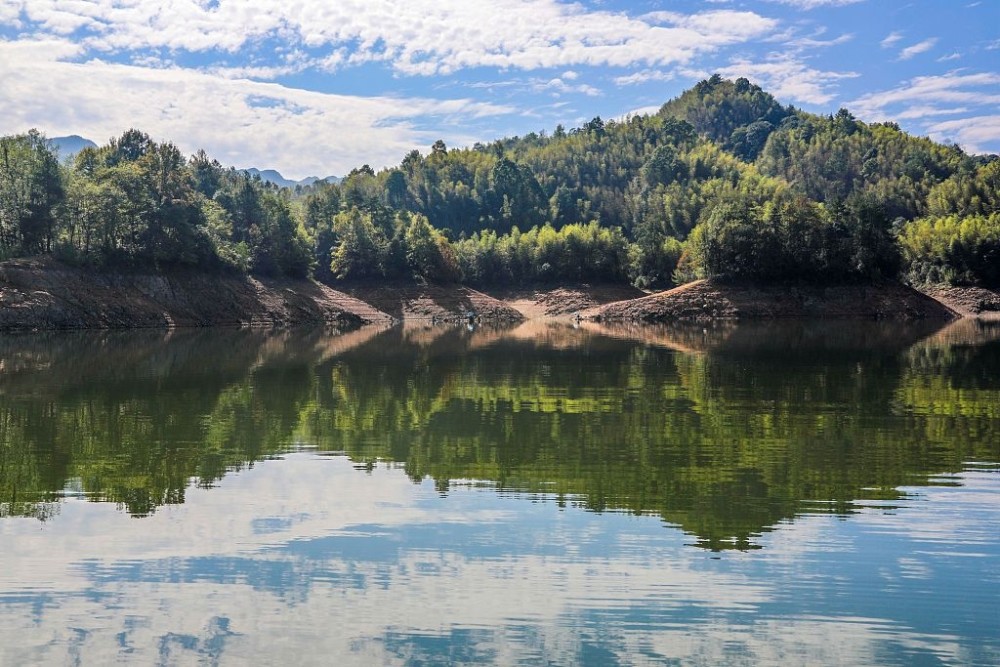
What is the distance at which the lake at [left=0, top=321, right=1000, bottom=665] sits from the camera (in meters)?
9.89

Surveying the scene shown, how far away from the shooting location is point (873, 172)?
182 metres

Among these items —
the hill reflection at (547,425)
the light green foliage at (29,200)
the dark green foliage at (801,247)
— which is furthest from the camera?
the dark green foliage at (801,247)

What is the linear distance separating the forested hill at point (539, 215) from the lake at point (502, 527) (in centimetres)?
6320

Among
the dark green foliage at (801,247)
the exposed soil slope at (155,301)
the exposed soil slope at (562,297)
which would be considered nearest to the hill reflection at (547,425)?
the exposed soil slope at (155,301)

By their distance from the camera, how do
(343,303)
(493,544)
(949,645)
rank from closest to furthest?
(949,645) < (493,544) < (343,303)

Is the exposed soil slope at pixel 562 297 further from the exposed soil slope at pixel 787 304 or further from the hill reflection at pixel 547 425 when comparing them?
the hill reflection at pixel 547 425

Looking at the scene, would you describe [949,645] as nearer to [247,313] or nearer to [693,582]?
[693,582]

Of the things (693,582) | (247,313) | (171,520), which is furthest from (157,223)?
(693,582)

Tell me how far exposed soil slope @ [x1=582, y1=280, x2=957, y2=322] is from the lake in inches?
2801

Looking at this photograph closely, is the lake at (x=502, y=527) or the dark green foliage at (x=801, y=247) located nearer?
the lake at (x=502, y=527)

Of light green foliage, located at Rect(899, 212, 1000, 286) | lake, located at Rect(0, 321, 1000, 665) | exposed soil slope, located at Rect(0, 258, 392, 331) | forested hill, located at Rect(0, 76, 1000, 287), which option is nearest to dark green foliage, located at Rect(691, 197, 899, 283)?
forested hill, located at Rect(0, 76, 1000, 287)

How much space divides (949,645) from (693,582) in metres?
2.96

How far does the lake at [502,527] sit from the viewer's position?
9891 millimetres

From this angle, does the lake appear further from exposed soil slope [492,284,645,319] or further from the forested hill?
exposed soil slope [492,284,645,319]
